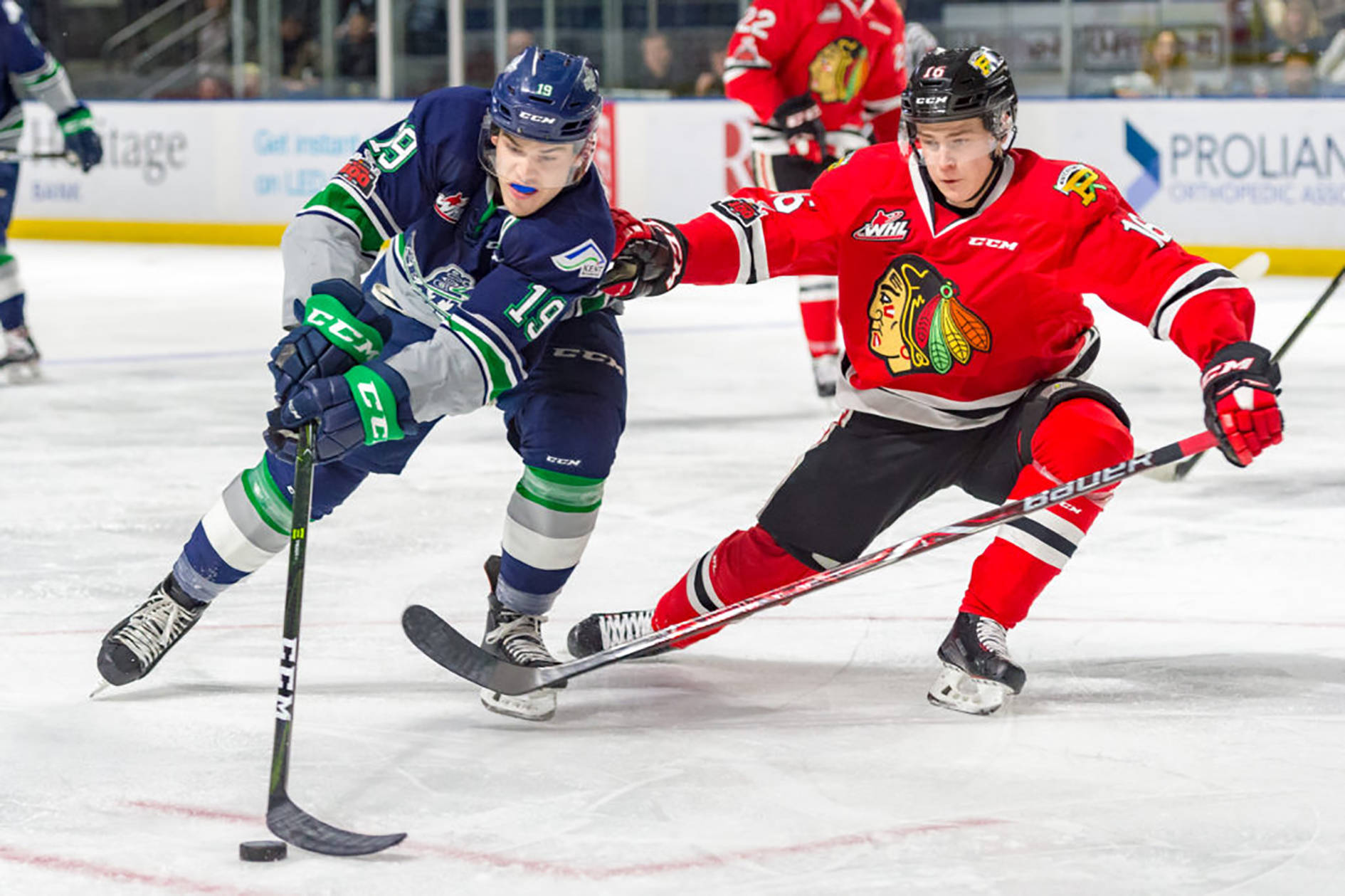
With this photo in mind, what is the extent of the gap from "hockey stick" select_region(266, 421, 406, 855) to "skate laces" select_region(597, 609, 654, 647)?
59cm

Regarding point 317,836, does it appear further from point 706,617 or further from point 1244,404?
point 1244,404

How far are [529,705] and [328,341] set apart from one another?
21.3 inches

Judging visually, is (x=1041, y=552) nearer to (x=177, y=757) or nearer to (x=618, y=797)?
(x=618, y=797)

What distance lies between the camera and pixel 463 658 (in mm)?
2404

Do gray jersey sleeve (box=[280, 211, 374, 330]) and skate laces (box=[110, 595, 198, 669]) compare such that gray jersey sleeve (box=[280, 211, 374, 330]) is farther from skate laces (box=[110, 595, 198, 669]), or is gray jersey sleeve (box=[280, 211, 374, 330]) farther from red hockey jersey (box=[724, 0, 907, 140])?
red hockey jersey (box=[724, 0, 907, 140])

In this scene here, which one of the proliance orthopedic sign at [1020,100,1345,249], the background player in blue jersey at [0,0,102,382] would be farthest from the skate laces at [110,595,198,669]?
the proliance orthopedic sign at [1020,100,1345,249]

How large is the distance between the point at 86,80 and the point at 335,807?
9501 mm

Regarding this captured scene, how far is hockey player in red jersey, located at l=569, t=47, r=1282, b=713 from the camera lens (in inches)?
95.4

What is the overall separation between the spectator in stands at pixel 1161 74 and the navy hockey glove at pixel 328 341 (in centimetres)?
647

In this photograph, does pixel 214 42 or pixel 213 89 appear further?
pixel 214 42

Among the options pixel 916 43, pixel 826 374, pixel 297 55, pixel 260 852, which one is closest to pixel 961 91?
pixel 260 852

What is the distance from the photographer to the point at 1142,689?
2.53 meters

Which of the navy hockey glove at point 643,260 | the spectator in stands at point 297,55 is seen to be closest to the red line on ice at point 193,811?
the navy hockey glove at point 643,260

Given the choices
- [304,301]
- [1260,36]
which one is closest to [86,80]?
[1260,36]
